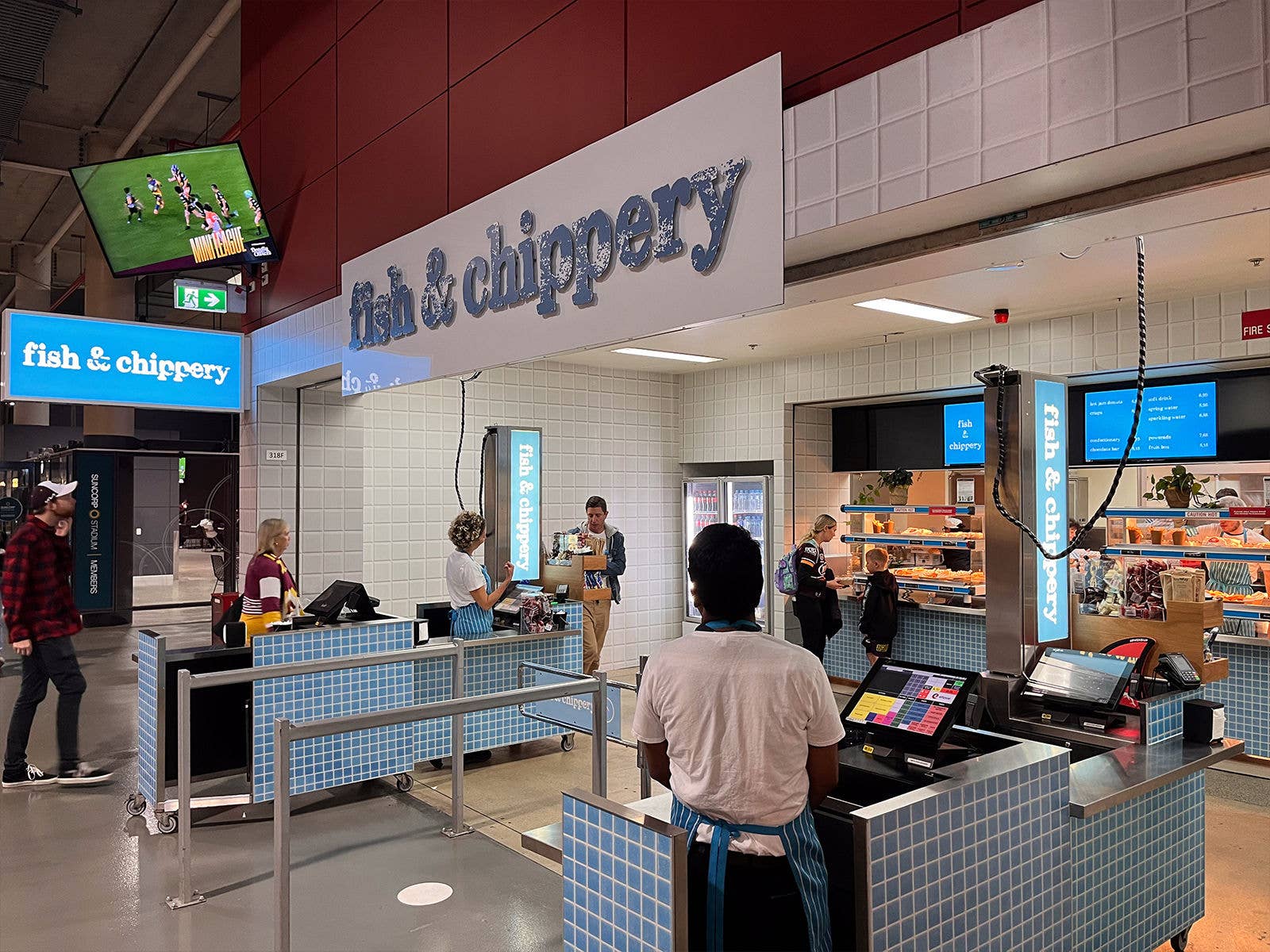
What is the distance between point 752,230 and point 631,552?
6824 millimetres

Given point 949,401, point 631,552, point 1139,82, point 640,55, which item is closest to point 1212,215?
point 1139,82

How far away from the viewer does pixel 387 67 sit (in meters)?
6.10

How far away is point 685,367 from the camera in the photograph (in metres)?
9.60

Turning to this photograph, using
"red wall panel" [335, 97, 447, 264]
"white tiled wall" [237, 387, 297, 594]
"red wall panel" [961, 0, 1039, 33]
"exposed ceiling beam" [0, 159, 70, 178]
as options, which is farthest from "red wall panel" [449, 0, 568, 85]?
"exposed ceiling beam" [0, 159, 70, 178]

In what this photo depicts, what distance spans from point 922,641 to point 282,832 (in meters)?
6.06

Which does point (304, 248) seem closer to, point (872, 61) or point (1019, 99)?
point (872, 61)

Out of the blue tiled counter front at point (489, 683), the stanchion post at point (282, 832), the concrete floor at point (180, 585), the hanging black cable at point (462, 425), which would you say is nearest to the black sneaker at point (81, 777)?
the blue tiled counter front at point (489, 683)

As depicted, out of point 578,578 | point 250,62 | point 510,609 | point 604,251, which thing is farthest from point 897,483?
point 250,62

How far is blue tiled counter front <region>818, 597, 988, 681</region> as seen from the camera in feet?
25.2

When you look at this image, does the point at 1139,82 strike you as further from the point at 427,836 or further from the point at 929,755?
the point at 427,836

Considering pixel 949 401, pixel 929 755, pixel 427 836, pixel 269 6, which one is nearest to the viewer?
pixel 929 755

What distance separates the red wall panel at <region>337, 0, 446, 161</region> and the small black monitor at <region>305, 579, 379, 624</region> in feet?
10.2

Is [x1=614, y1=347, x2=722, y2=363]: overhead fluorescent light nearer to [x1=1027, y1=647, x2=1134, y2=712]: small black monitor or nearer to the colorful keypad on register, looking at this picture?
[x1=1027, y1=647, x2=1134, y2=712]: small black monitor

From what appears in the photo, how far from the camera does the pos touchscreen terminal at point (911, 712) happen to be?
2572 mm
